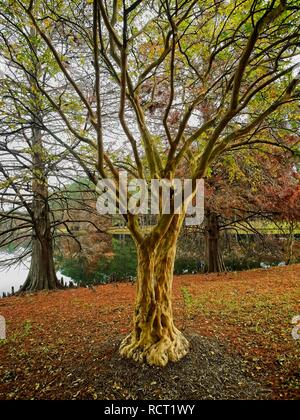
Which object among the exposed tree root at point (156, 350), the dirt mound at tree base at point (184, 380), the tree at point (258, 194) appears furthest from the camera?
the tree at point (258, 194)

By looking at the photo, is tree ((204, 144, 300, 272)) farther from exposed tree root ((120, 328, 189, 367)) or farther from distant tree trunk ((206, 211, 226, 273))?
exposed tree root ((120, 328, 189, 367))

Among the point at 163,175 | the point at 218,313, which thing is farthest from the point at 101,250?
the point at 163,175

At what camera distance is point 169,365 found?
2545mm

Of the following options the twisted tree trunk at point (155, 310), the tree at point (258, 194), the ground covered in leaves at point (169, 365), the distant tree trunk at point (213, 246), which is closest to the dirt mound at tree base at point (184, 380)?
the ground covered in leaves at point (169, 365)

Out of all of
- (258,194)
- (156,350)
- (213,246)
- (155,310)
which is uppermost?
(258,194)

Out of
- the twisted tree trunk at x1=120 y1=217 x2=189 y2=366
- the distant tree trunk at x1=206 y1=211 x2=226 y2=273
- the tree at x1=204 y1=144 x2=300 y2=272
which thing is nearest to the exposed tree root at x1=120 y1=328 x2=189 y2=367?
the twisted tree trunk at x1=120 y1=217 x2=189 y2=366

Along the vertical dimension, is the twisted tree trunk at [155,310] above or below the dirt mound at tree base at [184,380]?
above

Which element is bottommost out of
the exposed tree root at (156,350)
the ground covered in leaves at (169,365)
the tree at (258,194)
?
the ground covered in leaves at (169,365)

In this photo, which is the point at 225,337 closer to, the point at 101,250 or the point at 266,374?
the point at 266,374

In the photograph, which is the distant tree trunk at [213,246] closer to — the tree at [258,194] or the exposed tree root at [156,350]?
the tree at [258,194]

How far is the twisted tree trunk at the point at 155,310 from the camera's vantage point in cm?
267

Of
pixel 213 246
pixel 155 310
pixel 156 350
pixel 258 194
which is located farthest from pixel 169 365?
pixel 213 246

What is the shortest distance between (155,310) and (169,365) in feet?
1.77

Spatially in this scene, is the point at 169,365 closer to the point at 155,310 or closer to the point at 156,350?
the point at 156,350
